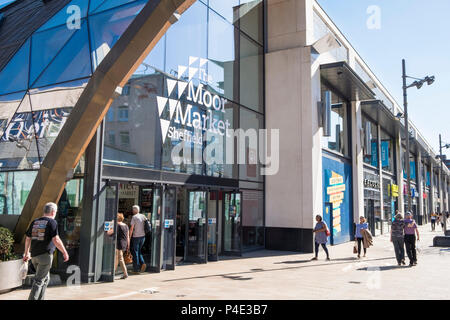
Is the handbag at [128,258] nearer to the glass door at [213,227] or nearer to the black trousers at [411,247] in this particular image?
the glass door at [213,227]

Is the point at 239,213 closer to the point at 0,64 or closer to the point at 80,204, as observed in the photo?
the point at 80,204

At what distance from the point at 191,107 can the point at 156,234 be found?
435 centimetres

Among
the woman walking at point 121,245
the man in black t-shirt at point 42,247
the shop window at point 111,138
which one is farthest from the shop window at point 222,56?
the man in black t-shirt at point 42,247

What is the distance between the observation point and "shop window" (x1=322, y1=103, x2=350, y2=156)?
63.5ft

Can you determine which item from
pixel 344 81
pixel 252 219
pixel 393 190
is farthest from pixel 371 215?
pixel 252 219

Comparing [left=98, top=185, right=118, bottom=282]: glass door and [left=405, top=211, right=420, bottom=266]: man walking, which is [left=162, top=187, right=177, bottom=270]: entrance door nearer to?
[left=98, top=185, right=118, bottom=282]: glass door

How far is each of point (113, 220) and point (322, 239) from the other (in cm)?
727

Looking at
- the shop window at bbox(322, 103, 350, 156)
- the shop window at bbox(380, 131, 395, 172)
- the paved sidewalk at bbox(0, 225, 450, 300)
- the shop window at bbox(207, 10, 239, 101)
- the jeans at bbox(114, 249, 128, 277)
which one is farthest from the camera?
the shop window at bbox(380, 131, 395, 172)

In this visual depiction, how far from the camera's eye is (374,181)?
25297 millimetres

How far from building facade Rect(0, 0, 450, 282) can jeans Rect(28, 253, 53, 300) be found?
2608 millimetres

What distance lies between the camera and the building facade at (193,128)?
9.47m

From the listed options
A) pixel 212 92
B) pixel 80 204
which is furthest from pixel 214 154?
pixel 80 204

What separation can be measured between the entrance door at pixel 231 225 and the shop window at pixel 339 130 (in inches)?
262

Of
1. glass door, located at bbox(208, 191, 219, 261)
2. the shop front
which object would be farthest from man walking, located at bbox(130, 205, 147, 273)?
the shop front
